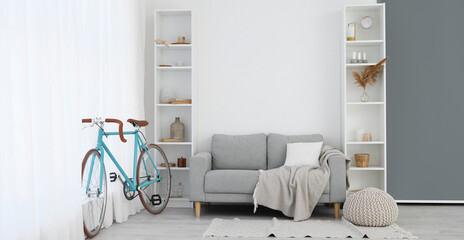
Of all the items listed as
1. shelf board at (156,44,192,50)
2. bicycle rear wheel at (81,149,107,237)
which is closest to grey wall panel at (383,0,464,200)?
shelf board at (156,44,192,50)

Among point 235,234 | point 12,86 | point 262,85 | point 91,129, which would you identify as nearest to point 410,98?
point 262,85

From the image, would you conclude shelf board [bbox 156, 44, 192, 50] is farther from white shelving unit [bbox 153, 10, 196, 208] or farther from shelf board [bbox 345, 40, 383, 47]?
shelf board [bbox 345, 40, 383, 47]

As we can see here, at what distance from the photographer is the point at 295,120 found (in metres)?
5.38

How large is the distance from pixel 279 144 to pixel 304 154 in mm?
363

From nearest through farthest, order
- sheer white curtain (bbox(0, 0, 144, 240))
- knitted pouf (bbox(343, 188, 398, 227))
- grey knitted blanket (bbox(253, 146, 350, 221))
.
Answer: sheer white curtain (bbox(0, 0, 144, 240)) < knitted pouf (bbox(343, 188, 398, 227)) < grey knitted blanket (bbox(253, 146, 350, 221))

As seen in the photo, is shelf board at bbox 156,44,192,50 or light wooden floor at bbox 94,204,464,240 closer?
light wooden floor at bbox 94,204,464,240

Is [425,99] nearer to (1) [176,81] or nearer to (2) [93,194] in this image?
(1) [176,81]

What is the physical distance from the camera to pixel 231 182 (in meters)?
4.41

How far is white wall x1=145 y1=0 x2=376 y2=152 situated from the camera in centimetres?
537

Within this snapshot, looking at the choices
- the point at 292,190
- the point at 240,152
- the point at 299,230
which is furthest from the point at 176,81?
the point at 299,230

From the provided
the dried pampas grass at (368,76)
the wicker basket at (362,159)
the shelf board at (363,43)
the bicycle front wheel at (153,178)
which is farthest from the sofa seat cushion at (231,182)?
the shelf board at (363,43)

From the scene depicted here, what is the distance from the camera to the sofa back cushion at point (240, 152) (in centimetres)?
504

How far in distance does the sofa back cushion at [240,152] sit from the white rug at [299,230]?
34.4 inches

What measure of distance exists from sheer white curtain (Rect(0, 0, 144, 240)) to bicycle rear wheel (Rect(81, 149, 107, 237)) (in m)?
0.13
